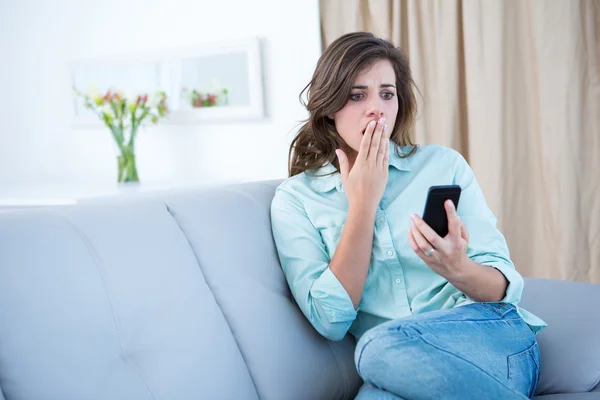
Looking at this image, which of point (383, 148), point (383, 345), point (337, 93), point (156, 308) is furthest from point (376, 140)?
point (156, 308)

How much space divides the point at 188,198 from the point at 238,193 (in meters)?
0.15

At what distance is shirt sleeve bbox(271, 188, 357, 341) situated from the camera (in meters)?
1.36

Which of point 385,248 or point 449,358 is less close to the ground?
point 385,248

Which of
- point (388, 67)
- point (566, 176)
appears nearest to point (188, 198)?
point (388, 67)

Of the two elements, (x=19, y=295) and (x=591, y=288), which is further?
(x=591, y=288)

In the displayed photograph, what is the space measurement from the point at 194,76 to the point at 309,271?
220 centimetres

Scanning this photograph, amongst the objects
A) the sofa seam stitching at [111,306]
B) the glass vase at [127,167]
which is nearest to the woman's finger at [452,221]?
the sofa seam stitching at [111,306]

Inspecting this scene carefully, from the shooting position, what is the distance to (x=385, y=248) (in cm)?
146

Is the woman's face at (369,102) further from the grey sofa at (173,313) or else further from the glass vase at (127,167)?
the glass vase at (127,167)

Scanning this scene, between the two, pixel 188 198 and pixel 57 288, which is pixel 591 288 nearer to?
pixel 188 198

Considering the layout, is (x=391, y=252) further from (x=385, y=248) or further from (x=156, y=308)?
(x=156, y=308)

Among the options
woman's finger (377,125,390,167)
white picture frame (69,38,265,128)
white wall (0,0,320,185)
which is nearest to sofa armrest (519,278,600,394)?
woman's finger (377,125,390,167)

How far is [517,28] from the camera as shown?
2652 mm

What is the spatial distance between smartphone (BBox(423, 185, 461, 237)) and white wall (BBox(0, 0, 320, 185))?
1.95 metres
